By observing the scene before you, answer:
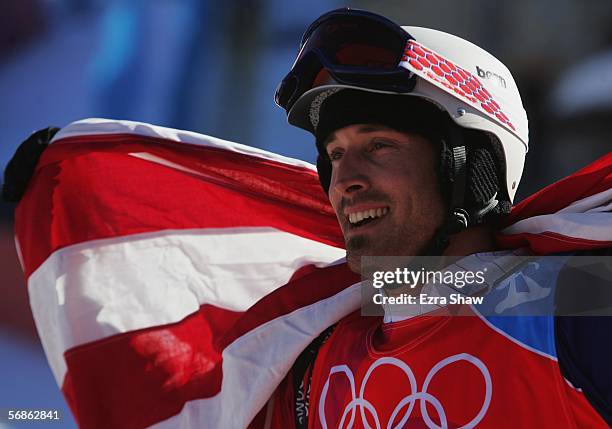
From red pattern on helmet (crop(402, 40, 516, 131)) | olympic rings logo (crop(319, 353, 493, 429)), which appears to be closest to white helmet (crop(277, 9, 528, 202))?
red pattern on helmet (crop(402, 40, 516, 131))

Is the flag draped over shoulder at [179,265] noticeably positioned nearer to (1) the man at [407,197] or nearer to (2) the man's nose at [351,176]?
(1) the man at [407,197]

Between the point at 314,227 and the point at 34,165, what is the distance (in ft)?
3.00

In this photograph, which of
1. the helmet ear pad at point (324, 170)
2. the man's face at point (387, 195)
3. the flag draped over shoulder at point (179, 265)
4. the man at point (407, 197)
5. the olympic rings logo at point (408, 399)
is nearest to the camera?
the olympic rings logo at point (408, 399)

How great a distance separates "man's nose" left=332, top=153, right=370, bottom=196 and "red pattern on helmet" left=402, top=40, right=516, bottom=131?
0.30m

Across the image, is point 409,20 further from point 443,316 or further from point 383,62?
point 443,316

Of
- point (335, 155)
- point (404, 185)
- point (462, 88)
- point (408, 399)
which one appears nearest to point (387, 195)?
point (404, 185)

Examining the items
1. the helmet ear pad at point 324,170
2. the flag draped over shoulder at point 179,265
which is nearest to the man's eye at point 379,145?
the helmet ear pad at point 324,170

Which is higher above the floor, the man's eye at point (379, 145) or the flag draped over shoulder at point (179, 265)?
the man's eye at point (379, 145)

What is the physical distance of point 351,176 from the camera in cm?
231

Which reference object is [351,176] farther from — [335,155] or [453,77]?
[453,77]

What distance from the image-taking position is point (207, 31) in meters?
6.14

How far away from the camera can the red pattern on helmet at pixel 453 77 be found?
2303 millimetres

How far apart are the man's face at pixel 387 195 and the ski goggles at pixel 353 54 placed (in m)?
0.13

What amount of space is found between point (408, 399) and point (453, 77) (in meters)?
0.88
